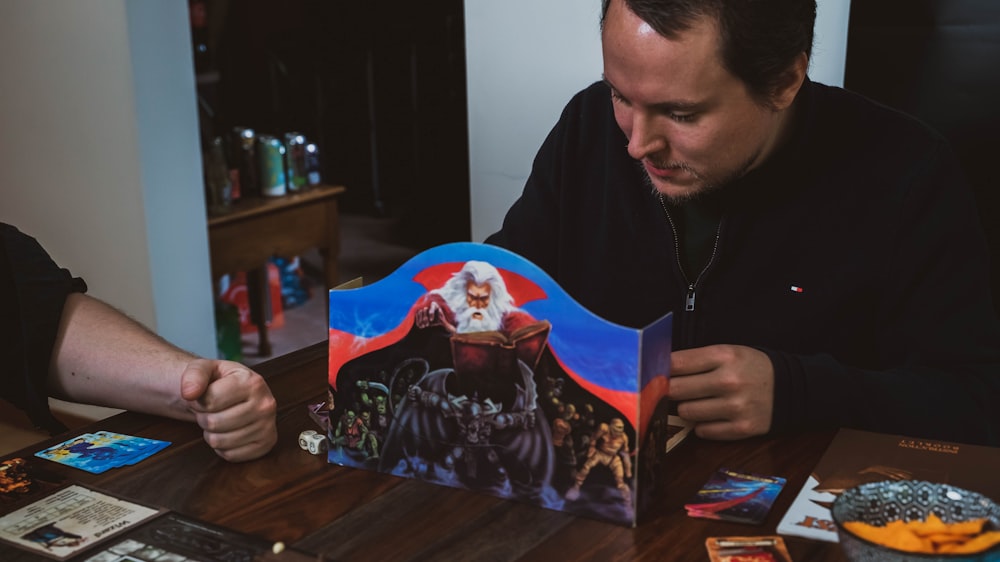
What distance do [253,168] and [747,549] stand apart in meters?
3.03

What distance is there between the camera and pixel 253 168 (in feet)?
12.0

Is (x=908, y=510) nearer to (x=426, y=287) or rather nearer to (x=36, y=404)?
(x=426, y=287)

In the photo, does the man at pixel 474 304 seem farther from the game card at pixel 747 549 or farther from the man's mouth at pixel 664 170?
the man's mouth at pixel 664 170

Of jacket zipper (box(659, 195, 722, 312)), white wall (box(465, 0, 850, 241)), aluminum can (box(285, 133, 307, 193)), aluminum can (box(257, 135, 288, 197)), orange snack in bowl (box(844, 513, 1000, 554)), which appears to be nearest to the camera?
orange snack in bowl (box(844, 513, 1000, 554))

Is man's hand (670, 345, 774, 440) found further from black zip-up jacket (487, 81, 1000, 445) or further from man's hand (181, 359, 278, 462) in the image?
man's hand (181, 359, 278, 462)

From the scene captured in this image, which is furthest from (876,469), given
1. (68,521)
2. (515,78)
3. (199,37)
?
(199,37)

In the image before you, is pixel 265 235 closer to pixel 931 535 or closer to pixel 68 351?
pixel 68 351

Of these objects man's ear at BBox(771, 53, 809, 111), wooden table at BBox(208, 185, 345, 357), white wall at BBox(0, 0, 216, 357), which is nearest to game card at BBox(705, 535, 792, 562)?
man's ear at BBox(771, 53, 809, 111)

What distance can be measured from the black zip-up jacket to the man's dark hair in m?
0.16

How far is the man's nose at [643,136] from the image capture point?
123 centimetres

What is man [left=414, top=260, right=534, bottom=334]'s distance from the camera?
0.99 meters

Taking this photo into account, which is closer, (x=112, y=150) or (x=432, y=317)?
(x=432, y=317)

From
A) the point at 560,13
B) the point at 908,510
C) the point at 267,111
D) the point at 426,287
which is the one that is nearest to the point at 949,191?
the point at 908,510

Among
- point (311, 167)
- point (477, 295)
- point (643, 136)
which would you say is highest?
point (643, 136)
